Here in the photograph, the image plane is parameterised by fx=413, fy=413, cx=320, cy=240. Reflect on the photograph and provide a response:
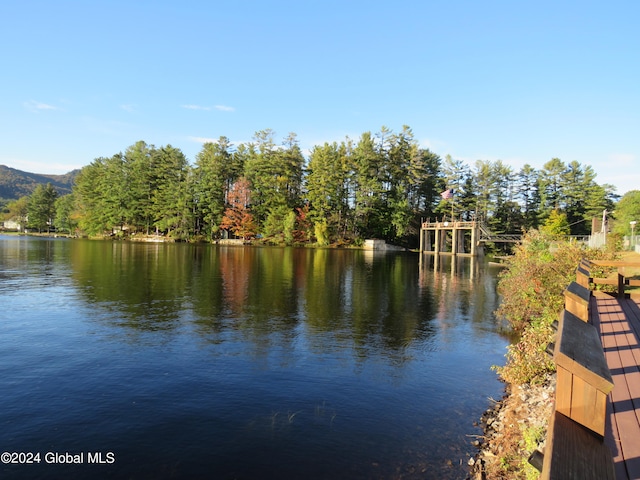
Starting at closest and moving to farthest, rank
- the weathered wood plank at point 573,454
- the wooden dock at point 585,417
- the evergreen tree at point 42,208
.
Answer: the weathered wood plank at point 573,454 → the wooden dock at point 585,417 → the evergreen tree at point 42,208

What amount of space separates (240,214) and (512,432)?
218 feet

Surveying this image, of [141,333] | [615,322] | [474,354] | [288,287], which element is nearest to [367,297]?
[288,287]

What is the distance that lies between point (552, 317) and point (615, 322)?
3086 mm

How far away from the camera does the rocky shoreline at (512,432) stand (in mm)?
5691

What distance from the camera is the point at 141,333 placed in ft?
42.2

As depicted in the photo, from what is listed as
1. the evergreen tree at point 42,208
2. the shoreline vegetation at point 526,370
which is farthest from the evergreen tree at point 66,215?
the shoreline vegetation at point 526,370

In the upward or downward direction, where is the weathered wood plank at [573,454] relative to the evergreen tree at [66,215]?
downward

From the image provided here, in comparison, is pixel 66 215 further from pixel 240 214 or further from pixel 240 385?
pixel 240 385

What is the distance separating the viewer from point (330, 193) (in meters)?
68.4

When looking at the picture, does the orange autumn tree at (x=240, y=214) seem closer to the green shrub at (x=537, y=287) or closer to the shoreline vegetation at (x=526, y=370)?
the shoreline vegetation at (x=526, y=370)

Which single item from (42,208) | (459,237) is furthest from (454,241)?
(42,208)

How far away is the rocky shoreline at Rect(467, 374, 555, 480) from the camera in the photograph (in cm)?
569

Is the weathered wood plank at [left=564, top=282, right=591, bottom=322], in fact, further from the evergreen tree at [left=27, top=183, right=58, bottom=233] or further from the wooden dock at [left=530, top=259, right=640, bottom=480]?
the evergreen tree at [left=27, top=183, right=58, bottom=233]

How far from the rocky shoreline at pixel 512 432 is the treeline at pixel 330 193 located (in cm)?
5913
